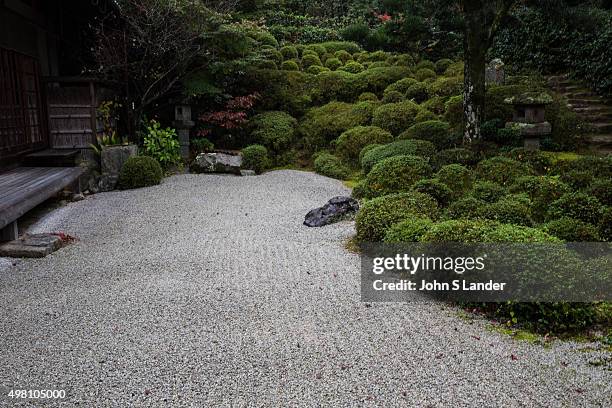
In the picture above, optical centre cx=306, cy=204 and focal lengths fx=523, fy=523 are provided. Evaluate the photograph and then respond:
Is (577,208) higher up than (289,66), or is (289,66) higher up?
(289,66)

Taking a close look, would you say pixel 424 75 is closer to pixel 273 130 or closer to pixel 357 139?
pixel 357 139

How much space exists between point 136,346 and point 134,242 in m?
3.35

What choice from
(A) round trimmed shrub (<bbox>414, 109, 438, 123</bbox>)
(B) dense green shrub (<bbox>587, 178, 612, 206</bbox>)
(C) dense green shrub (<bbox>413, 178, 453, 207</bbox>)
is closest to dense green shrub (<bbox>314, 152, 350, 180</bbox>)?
(A) round trimmed shrub (<bbox>414, 109, 438, 123</bbox>)

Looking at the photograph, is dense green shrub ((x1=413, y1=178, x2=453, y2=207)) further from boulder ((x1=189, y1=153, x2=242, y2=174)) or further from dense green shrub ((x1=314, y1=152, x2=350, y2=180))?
boulder ((x1=189, y1=153, x2=242, y2=174))

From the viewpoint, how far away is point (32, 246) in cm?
654

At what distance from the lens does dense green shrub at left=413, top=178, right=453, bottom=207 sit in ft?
24.5

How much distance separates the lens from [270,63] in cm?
1584

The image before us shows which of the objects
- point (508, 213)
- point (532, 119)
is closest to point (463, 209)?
point (508, 213)

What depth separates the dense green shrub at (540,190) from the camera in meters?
6.86

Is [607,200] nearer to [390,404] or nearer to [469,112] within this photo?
[469,112]

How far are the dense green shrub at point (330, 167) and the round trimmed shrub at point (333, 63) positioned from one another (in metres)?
5.50

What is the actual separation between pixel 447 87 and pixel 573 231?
911 centimetres

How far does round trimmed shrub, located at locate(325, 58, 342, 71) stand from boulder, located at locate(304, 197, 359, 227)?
1067cm

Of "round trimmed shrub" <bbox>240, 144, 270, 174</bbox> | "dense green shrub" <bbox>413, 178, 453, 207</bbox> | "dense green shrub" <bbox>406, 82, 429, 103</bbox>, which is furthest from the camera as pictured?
"dense green shrub" <bbox>406, 82, 429, 103</bbox>
